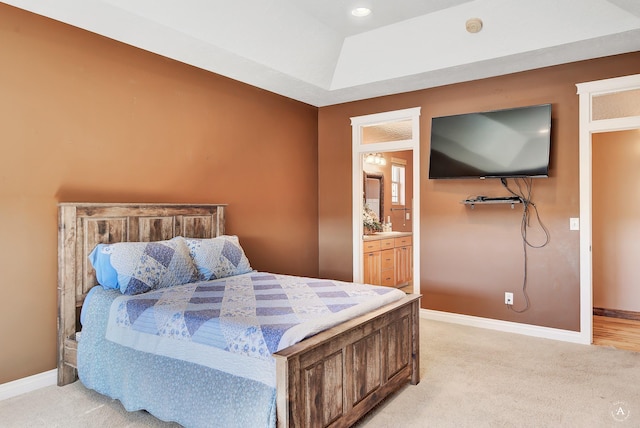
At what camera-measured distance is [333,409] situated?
2146 mm

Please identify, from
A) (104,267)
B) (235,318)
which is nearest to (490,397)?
(235,318)

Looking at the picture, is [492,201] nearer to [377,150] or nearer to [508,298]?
[508,298]

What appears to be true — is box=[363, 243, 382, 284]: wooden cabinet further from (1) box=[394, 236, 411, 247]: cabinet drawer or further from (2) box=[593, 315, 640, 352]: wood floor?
(2) box=[593, 315, 640, 352]: wood floor

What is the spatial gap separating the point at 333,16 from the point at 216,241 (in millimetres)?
2328

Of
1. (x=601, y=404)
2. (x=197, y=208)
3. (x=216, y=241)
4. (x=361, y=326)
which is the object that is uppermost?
(x=197, y=208)

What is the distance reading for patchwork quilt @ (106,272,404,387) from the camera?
1998 millimetres

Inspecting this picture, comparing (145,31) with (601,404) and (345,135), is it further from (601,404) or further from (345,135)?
(601,404)

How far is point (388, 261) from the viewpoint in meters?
6.14

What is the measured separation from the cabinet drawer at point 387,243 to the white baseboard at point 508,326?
138 centimetres

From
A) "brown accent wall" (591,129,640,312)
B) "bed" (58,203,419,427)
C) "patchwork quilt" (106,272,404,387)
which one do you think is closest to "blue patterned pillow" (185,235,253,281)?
"bed" (58,203,419,427)

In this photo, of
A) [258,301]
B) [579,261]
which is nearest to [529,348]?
[579,261]

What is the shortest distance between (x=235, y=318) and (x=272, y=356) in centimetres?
40

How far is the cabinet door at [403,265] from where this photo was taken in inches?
254

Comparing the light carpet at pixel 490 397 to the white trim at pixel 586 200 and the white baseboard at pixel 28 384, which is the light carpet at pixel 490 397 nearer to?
the white baseboard at pixel 28 384
